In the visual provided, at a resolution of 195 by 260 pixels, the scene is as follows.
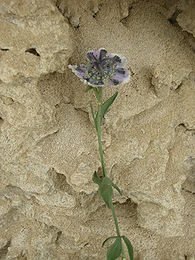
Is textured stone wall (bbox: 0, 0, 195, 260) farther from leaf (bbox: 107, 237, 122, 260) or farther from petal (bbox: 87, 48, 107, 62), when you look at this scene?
leaf (bbox: 107, 237, 122, 260)

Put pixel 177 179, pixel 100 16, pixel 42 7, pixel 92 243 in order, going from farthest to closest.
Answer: pixel 92 243 < pixel 177 179 < pixel 100 16 < pixel 42 7

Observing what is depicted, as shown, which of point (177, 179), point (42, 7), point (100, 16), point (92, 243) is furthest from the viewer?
point (92, 243)

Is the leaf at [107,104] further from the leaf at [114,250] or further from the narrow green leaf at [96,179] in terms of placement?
the leaf at [114,250]

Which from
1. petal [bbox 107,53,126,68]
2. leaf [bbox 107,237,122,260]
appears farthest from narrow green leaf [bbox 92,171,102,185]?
petal [bbox 107,53,126,68]

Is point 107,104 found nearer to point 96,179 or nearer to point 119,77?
point 119,77

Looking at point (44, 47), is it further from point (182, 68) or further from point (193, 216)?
point (193, 216)

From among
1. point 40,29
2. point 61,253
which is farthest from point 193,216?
point 40,29

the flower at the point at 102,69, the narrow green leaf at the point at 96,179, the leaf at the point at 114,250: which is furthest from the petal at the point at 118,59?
the leaf at the point at 114,250
